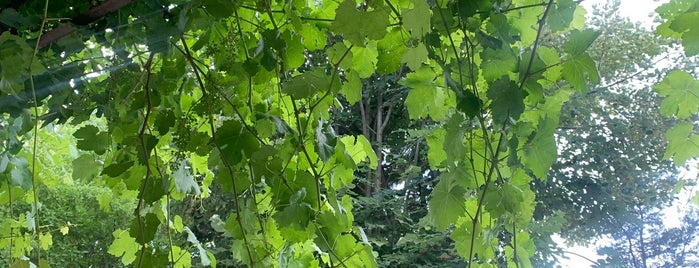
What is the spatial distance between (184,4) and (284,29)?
0.12m

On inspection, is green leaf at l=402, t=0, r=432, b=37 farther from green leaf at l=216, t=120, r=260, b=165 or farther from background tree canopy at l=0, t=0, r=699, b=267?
green leaf at l=216, t=120, r=260, b=165

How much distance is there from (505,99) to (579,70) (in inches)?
3.6

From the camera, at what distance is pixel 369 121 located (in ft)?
9.80

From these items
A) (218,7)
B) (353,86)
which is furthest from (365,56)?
(218,7)

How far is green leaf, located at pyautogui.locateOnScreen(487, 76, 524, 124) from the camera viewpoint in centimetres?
50

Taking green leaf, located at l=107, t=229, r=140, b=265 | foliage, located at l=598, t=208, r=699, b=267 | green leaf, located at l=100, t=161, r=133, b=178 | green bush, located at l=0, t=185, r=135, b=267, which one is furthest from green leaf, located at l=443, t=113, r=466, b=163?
green bush, located at l=0, t=185, r=135, b=267

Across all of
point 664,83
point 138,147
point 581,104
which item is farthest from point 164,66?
point 581,104

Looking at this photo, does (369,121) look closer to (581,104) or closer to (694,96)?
(581,104)

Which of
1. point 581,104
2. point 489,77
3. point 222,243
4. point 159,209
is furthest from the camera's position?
point 222,243

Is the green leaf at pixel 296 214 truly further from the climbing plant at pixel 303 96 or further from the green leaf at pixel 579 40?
the green leaf at pixel 579 40

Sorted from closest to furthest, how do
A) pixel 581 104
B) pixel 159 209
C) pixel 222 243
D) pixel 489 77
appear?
pixel 489 77
pixel 159 209
pixel 581 104
pixel 222 243

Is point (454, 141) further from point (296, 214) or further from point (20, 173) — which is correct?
point (20, 173)

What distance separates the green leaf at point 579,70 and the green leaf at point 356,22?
0.53ft

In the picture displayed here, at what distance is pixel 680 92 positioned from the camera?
0.61m
